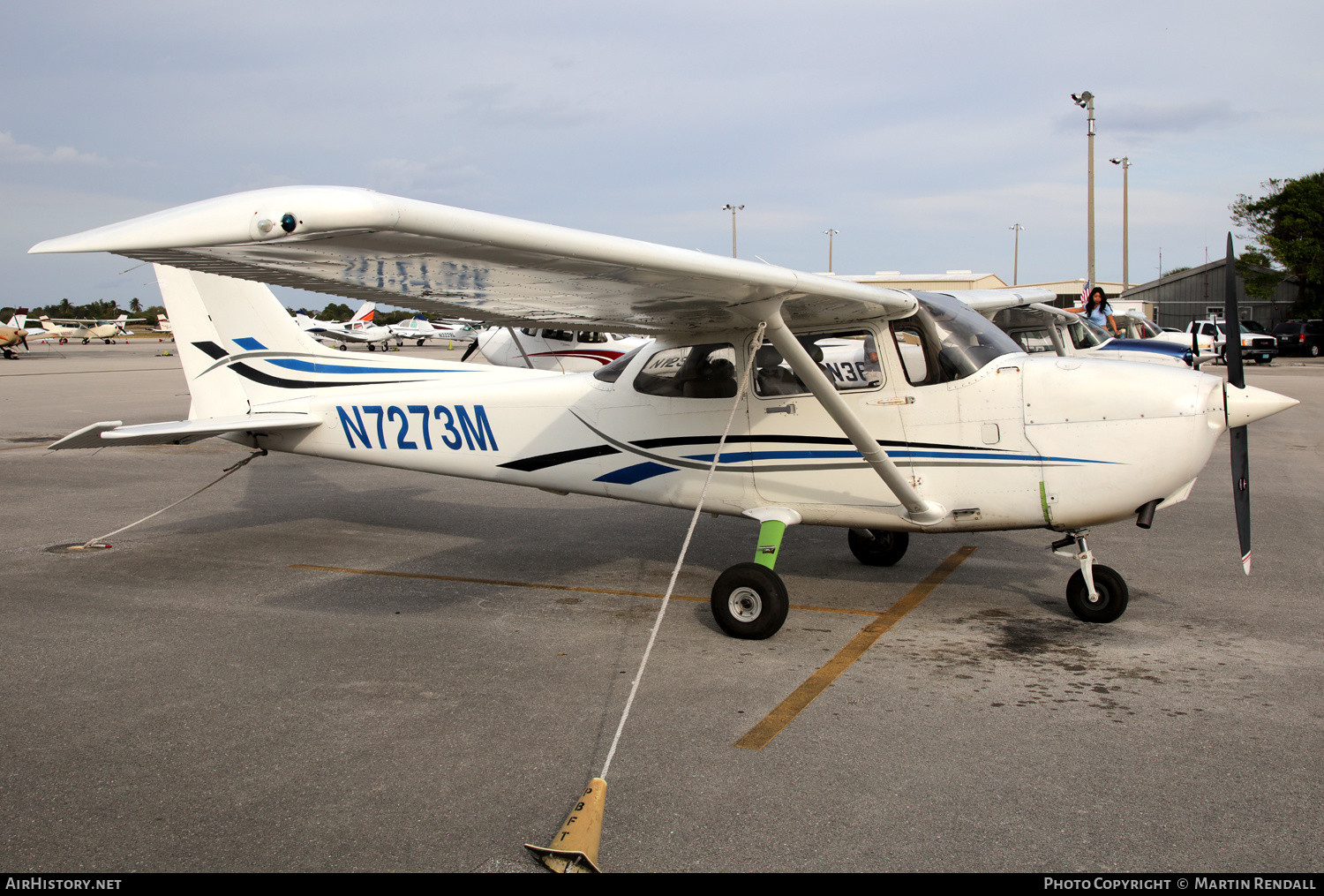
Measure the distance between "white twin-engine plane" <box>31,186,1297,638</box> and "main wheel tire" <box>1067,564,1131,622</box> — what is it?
12 millimetres

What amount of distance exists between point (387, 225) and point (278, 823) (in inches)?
85.0

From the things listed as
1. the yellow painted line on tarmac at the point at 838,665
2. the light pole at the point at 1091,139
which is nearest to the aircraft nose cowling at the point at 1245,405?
the yellow painted line on tarmac at the point at 838,665

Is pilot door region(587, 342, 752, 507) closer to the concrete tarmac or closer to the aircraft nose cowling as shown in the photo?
the concrete tarmac

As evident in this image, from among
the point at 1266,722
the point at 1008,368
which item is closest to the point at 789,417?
the point at 1008,368

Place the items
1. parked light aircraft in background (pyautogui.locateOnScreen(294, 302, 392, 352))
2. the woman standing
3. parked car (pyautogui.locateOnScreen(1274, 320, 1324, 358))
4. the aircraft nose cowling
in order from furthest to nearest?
parked light aircraft in background (pyautogui.locateOnScreen(294, 302, 392, 352)) < parked car (pyautogui.locateOnScreen(1274, 320, 1324, 358)) < the woman standing < the aircraft nose cowling

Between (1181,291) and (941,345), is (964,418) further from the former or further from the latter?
(1181,291)

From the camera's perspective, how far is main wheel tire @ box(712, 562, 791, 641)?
212 inches

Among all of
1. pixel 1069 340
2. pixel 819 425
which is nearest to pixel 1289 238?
pixel 1069 340

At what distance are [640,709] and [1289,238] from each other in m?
56.5

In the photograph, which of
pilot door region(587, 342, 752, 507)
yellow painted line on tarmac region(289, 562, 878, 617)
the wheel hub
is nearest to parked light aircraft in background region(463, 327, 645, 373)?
yellow painted line on tarmac region(289, 562, 878, 617)

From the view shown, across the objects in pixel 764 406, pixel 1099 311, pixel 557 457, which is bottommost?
pixel 557 457

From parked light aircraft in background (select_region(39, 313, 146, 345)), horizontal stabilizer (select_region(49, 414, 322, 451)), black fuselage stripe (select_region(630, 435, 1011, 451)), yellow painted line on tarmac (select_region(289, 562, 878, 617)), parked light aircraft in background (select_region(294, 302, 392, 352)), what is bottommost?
yellow painted line on tarmac (select_region(289, 562, 878, 617))

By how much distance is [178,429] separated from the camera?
7.10m

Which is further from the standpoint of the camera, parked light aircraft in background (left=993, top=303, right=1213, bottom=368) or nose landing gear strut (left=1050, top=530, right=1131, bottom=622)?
parked light aircraft in background (left=993, top=303, right=1213, bottom=368)
